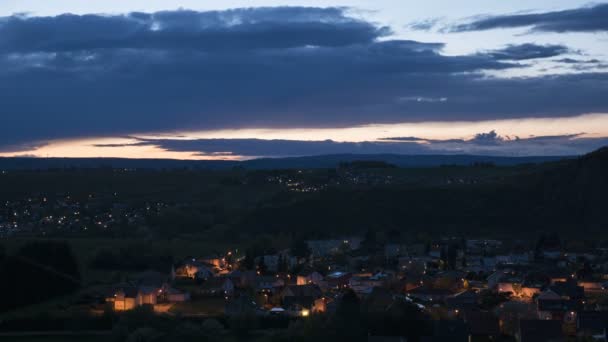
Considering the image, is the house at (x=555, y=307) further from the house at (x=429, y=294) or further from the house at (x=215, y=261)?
the house at (x=215, y=261)

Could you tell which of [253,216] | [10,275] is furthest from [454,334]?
[253,216]

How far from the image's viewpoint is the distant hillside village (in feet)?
107

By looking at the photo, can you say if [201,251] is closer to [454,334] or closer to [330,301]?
[330,301]

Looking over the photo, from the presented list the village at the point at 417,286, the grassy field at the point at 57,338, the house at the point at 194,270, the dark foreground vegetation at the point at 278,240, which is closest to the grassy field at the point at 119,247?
the dark foreground vegetation at the point at 278,240

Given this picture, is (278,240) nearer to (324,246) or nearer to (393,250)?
(324,246)

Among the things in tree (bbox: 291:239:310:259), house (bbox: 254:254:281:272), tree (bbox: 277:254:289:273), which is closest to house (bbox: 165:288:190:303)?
tree (bbox: 277:254:289:273)

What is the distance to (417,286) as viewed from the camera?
137 ft

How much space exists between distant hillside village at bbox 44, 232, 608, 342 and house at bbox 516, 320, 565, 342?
1.5 inches

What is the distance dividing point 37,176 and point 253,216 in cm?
5510

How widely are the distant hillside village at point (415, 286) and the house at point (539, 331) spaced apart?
0.04 m

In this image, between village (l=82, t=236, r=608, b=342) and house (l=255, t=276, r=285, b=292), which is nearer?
village (l=82, t=236, r=608, b=342)

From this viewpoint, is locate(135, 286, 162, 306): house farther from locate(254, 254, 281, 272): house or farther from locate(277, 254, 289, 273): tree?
locate(254, 254, 281, 272): house

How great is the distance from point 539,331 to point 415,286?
39.4 ft

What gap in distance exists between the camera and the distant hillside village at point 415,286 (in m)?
32.5
